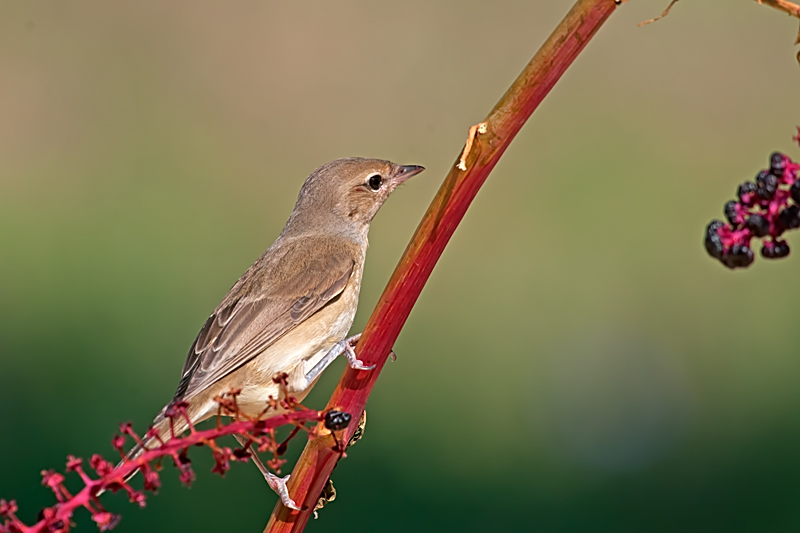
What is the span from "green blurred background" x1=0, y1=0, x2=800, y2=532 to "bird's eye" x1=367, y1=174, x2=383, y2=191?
6.49 ft

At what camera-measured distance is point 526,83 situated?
1.45m

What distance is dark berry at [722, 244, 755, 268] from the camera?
1476 millimetres

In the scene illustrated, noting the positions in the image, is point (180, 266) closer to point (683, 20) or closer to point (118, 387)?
point (118, 387)

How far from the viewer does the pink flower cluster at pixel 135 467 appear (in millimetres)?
1433

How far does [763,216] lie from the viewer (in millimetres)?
1442

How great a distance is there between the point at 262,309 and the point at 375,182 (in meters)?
0.77

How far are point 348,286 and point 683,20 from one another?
7280mm

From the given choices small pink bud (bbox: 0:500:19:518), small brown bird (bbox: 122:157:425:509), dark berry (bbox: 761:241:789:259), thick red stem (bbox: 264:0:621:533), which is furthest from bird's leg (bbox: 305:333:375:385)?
dark berry (bbox: 761:241:789:259)

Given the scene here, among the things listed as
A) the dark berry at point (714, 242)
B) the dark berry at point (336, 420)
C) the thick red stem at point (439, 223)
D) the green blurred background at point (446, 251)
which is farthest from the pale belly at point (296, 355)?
the green blurred background at point (446, 251)

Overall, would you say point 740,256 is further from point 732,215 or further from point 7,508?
point 7,508

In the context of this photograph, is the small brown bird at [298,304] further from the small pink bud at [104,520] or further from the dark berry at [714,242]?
the dark berry at [714,242]

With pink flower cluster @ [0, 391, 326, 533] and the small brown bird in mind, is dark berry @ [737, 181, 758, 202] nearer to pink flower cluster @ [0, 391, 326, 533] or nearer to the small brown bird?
pink flower cluster @ [0, 391, 326, 533]

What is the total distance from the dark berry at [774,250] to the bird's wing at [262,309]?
200 centimetres

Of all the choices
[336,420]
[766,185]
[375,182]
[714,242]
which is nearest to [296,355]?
[375,182]
